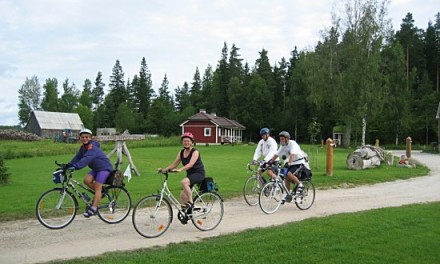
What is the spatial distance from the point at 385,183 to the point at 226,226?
1016 centimetres

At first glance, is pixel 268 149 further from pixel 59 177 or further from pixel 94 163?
pixel 59 177

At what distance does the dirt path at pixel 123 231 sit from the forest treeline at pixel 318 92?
22930mm

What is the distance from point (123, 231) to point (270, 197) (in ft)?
12.1

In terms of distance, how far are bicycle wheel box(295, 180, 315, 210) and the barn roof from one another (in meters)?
73.2

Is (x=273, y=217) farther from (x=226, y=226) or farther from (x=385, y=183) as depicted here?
(x=385, y=183)

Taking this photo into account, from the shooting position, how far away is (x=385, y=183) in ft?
55.1

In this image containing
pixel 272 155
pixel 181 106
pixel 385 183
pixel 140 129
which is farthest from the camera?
pixel 181 106

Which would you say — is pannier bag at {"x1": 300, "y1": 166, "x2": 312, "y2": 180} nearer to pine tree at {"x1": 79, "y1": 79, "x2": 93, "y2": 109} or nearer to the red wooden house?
the red wooden house

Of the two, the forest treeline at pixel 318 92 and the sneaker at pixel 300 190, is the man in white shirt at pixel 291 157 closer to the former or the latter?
the sneaker at pixel 300 190

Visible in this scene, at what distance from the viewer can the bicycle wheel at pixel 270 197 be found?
10203mm

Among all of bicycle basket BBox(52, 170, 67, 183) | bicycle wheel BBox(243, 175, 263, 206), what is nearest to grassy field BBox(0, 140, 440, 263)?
bicycle basket BBox(52, 170, 67, 183)

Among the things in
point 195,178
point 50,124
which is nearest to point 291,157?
point 195,178

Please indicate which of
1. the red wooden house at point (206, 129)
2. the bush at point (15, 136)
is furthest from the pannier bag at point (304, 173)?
the bush at point (15, 136)

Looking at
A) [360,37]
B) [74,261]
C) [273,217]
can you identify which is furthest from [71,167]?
[360,37]
